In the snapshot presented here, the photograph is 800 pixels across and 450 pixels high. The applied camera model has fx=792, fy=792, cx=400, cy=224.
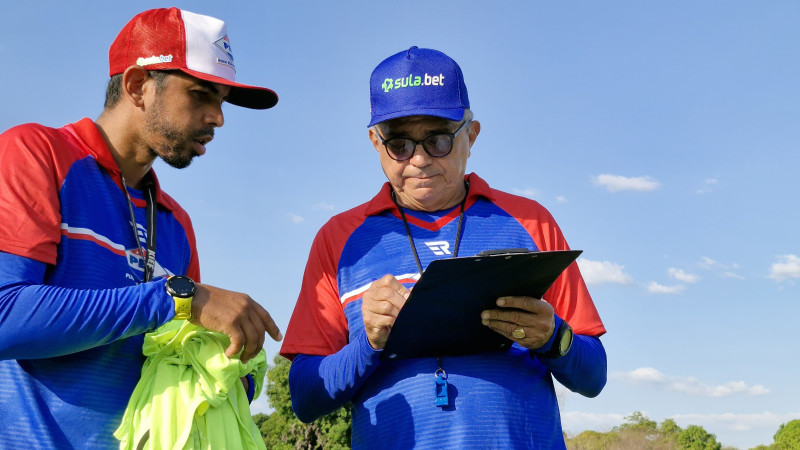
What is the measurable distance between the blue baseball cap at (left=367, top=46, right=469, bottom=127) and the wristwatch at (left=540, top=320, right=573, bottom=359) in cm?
127

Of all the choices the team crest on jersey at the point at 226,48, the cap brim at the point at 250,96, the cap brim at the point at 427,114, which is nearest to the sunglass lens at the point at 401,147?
the cap brim at the point at 427,114

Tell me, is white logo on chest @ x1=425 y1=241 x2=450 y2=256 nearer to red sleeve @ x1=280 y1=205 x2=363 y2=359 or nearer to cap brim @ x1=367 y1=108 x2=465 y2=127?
red sleeve @ x1=280 y1=205 x2=363 y2=359

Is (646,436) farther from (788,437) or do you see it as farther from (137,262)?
(137,262)

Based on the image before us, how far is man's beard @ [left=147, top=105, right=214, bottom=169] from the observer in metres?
4.20

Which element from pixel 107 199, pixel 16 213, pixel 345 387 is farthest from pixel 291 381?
pixel 16 213

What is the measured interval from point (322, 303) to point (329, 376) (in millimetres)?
494

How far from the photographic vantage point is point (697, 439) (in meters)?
45.9

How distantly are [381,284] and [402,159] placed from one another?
913mm

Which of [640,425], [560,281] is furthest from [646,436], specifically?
[560,281]

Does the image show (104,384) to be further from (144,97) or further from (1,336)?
(144,97)

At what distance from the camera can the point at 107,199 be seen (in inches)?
156

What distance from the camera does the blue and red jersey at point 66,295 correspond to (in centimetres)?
328

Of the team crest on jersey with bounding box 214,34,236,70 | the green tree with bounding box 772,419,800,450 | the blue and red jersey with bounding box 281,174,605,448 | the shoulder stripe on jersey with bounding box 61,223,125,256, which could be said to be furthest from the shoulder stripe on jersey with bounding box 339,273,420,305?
the green tree with bounding box 772,419,800,450

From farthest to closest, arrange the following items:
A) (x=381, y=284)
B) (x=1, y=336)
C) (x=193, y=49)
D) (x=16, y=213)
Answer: (x=193, y=49)
(x=381, y=284)
(x=16, y=213)
(x=1, y=336)
